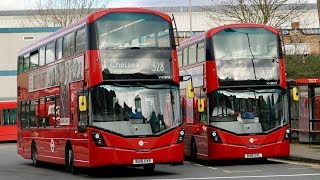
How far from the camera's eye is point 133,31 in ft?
62.7

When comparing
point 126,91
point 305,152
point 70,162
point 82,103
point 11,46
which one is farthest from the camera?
point 11,46

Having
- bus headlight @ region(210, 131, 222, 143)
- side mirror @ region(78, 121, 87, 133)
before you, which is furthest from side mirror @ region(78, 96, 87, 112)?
bus headlight @ region(210, 131, 222, 143)

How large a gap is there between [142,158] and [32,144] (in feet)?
27.1

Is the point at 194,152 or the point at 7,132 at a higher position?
the point at 7,132

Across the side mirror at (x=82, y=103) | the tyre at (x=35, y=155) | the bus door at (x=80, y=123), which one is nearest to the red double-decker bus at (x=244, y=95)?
the bus door at (x=80, y=123)

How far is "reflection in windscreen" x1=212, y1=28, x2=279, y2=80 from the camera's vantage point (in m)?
22.8

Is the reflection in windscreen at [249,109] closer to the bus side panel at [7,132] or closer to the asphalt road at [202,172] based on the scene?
the asphalt road at [202,172]

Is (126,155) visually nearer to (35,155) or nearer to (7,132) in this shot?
(35,155)

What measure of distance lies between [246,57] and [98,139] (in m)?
6.24

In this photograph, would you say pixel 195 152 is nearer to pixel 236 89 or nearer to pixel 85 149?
pixel 236 89

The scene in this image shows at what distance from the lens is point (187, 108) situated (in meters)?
26.0

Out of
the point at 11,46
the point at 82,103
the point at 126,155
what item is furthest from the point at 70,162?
the point at 11,46

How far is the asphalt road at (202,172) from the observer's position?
1884 centimetres

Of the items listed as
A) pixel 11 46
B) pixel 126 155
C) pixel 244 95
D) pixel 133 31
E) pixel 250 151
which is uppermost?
pixel 11 46
